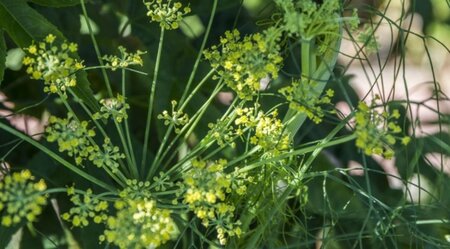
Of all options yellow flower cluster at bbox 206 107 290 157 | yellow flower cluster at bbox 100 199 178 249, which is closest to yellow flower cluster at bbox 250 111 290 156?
yellow flower cluster at bbox 206 107 290 157

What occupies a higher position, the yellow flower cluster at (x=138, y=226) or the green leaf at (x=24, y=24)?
the green leaf at (x=24, y=24)

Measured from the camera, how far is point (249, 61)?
18.7 inches

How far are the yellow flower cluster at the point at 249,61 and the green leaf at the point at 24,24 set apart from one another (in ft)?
0.40

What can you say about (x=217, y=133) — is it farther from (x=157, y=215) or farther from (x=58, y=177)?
(x=58, y=177)

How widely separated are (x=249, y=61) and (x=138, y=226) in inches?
4.9

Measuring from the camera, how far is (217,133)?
0.52m

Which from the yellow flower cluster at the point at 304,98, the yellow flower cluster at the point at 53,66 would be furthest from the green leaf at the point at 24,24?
the yellow flower cluster at the point at 304,98

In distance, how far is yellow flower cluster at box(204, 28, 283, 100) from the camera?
1.53 ft

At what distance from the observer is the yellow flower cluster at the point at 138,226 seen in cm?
42

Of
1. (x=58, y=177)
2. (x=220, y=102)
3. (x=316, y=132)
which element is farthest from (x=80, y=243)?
(x=316, y=132)

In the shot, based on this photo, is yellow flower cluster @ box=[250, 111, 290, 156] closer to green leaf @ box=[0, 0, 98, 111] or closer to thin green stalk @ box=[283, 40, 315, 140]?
thin green stalk @ box=[283, 40, 315, 140]

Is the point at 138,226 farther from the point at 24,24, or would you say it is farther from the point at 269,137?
the point at 24,24

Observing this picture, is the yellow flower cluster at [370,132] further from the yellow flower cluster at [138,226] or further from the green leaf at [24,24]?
the green leaf at [24,24]

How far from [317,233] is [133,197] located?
1.33 feet
